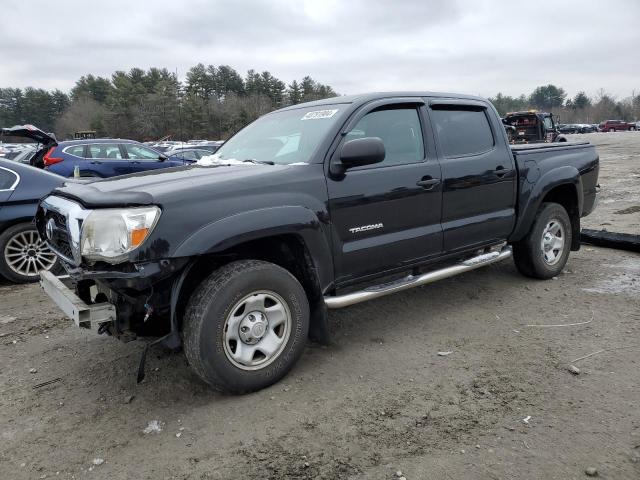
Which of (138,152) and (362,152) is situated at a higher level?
(138,152)

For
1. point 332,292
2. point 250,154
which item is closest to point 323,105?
point 250,154

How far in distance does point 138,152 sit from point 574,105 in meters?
134

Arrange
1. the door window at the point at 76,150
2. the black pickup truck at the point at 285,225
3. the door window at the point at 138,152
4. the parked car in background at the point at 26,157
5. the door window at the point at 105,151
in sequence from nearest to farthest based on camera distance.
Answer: the black pickup truck at the point at 285,225
the door window at the point at 76,150
the door window at the point at 105,151
the door window at the point at 138,152
the parked car in background at the point at 26,157

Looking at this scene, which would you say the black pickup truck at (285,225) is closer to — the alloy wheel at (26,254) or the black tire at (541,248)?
the black tire at (541,248)

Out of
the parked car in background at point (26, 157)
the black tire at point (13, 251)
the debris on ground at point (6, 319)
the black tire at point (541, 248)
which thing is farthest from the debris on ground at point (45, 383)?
the parked car in background at point (26, 157)

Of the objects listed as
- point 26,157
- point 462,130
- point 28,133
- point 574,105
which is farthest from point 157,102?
point 574,105

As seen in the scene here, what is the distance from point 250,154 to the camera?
3982 millimetres

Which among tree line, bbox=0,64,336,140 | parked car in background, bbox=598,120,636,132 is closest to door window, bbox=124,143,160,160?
tree line, bbox=0,64,336,140

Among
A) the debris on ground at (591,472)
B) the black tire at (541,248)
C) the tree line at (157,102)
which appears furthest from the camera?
the tree line at (157,102)

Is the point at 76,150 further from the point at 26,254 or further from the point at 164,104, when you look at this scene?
the point at 164,104

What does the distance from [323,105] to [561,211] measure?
9.44 ft

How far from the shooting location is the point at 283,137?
154 inches

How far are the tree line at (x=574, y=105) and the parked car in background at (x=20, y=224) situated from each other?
301 ft

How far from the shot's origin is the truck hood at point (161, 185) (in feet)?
9.22
